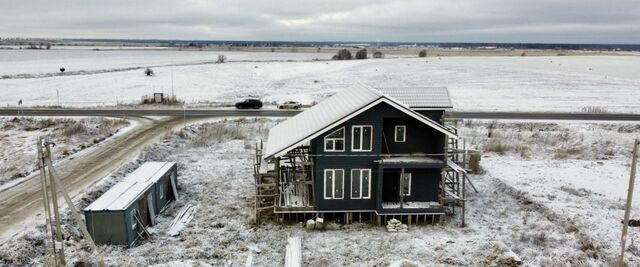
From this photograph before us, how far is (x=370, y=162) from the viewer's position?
24922 millimetres

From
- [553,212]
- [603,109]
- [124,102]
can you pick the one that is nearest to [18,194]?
[553,212]

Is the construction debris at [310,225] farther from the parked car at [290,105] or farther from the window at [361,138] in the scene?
the parked car at [290,105]

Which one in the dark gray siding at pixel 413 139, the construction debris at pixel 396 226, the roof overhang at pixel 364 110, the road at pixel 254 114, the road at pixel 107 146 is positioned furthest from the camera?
the road at pixel 254 114

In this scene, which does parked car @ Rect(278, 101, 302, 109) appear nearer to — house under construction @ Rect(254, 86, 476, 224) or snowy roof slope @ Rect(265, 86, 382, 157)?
snowy roof slope @ Rect(265, 86, 382, 157)

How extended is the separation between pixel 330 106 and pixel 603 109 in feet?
159

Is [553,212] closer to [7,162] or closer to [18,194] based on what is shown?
[18,194]

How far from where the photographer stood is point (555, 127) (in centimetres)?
4972

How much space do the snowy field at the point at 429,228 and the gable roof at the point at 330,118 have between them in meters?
4.49

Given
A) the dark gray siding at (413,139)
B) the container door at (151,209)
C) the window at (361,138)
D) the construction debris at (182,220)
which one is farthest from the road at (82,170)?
the dark gray siding at (413,139)

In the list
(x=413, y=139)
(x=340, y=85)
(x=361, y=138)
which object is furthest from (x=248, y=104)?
(x=361, y=138)

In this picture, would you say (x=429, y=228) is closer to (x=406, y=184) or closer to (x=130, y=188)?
(x=406, y=184)

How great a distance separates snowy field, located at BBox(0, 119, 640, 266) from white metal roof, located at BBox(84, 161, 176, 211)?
1.97 m

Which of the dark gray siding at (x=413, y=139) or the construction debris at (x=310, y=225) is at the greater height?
the dark gray siding at (x=413, y=139)

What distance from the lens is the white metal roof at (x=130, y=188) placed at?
22.3 metres
